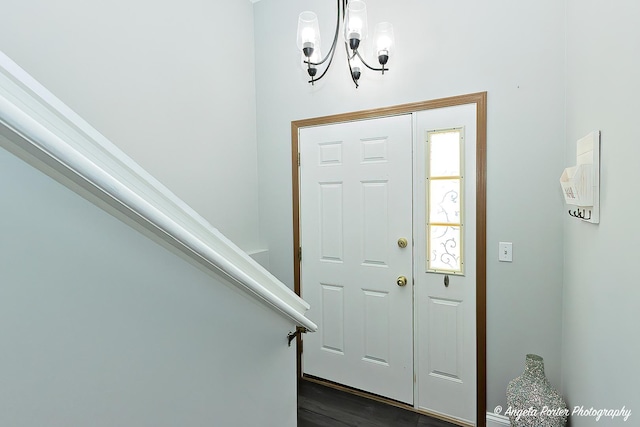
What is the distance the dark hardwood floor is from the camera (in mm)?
2064

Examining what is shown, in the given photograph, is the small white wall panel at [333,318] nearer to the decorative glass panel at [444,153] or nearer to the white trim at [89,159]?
the decorative glass panel at [444,153]

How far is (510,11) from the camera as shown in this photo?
1819mm

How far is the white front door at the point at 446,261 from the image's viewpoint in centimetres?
197

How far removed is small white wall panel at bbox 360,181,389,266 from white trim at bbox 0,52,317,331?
164 centimetres

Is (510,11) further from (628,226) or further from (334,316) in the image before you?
(334,316)

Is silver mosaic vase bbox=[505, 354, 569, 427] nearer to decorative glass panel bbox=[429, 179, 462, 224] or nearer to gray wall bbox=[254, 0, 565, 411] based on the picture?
gray wall bbox=[254, 0, 565, 411]

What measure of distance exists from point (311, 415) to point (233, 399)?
1.57m

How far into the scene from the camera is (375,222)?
2.27m

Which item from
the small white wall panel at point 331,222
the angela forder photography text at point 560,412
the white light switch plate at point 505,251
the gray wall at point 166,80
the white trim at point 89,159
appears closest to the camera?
the white trim at point 89,159

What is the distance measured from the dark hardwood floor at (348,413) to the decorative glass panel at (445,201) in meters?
0.99

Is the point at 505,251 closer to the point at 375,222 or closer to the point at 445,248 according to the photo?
the point at 445,248

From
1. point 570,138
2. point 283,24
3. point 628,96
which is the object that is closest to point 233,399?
point 628,96

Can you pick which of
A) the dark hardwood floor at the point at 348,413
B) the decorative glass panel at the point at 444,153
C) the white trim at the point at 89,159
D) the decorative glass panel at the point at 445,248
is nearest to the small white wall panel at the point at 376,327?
the dark hardwood floor at the point at 348,413

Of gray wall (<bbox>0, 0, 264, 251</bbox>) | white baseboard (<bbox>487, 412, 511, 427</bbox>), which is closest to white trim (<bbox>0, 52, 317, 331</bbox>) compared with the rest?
gray wall (<bbox>0, 0, 264, 251</bbox>)
